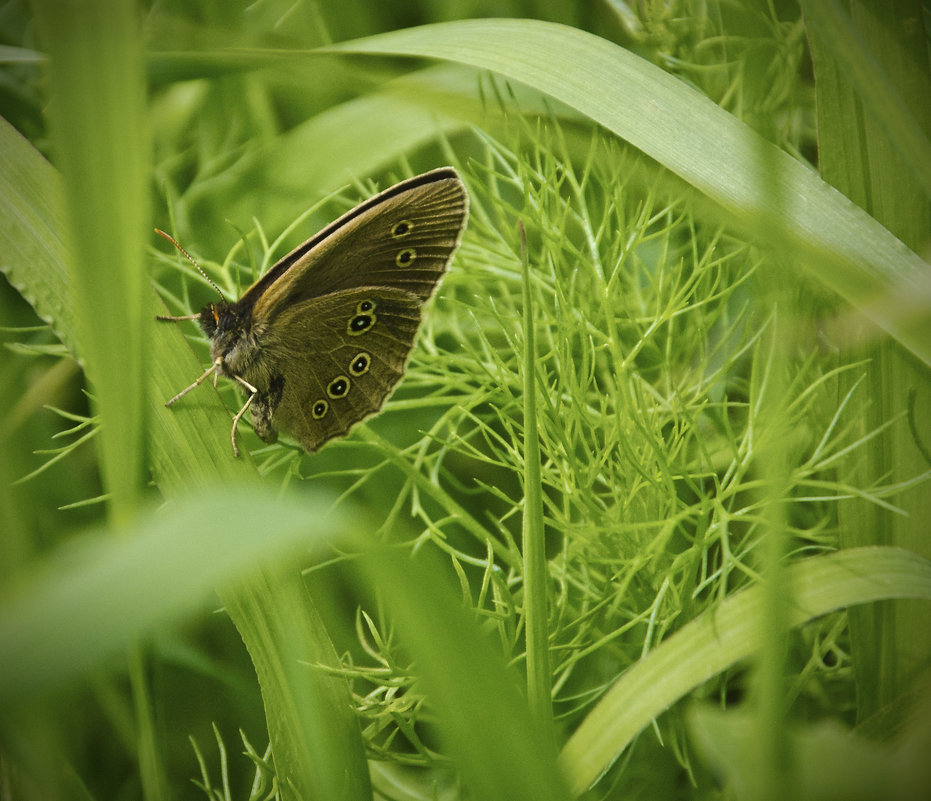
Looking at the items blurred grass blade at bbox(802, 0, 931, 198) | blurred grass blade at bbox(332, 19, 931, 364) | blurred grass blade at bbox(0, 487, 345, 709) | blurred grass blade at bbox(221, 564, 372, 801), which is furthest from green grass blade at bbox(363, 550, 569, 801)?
blurred grass blade at bbox(802, 0, 931, 198)

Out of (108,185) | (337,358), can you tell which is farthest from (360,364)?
(108,185)

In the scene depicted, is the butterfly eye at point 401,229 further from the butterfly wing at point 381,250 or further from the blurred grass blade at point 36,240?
the blurred grass blade at point 36,240

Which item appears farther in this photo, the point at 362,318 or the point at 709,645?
the point at 362,318

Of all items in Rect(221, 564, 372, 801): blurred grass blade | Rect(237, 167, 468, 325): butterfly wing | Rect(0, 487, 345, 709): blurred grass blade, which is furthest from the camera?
Rect(237, 167, 468, 325): butterfly wing

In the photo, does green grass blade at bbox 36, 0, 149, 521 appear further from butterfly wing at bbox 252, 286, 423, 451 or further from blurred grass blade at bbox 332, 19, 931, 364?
blurred grass blade at bbox 332, 19, 931, 364

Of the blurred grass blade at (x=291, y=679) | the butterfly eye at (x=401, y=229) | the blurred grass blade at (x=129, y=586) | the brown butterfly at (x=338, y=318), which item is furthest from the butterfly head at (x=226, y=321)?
the blurred grass blade at (x=129, y=586)

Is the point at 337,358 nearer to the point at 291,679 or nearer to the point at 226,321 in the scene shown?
the point at 226,321
